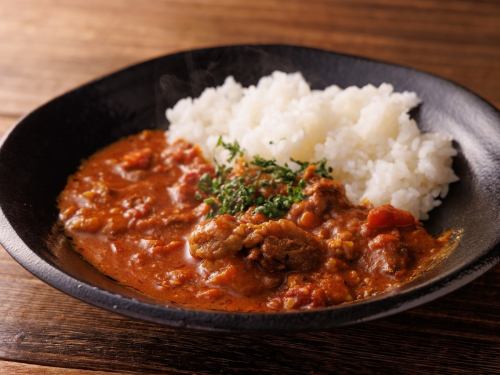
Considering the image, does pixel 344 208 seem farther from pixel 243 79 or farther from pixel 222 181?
pixel 243 79

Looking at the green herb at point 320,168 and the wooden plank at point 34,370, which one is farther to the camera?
the green herb at point 320,168

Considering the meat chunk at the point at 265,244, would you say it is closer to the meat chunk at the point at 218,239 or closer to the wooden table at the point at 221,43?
Answer: the meat chunk at the point at 218,239

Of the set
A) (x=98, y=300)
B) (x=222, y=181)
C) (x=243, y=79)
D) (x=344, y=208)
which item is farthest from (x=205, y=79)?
(x=98, y=300)

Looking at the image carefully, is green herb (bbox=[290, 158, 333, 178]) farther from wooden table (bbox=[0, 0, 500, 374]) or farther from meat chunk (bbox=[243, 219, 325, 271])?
wooden table (bbox=[0, 0, 500, 374])

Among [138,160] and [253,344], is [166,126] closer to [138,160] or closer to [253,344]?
[138,160]

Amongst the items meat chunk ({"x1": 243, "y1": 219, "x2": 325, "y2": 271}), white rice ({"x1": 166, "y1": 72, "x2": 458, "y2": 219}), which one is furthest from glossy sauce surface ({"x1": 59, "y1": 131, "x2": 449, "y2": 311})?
white rice ({"x1": 166, "y1": 72, "x2": 458, "y2": 219})

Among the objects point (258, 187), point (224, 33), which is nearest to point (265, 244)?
point (258, 187)

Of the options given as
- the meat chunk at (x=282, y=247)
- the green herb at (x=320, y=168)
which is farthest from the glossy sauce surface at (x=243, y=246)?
the green herb at (x=320, y=168)

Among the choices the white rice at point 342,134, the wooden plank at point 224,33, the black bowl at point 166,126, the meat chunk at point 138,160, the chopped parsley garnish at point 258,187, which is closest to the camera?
the black bowl at point 166,126
